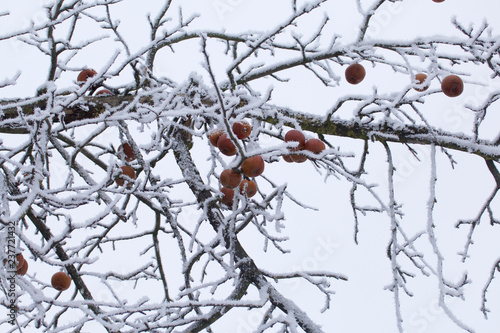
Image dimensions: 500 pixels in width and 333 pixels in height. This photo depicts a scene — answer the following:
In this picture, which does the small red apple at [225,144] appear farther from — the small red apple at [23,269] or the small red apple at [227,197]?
the small red apple at [23,269]

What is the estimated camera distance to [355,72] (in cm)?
302

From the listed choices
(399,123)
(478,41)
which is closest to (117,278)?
(399,123)

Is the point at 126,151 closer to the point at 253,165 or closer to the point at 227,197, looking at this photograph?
Answer: the point at 227,197

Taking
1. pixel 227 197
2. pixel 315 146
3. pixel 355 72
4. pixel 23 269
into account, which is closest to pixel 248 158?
pixel 315 146

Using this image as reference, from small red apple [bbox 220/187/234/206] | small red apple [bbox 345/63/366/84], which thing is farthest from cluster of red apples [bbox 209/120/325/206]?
small red apple [bbox 345/63/366/84]

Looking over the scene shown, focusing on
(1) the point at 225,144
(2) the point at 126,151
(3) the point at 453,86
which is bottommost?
(3) the point at 453,86

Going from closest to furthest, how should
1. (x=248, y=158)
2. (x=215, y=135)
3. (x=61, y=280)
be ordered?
(x=248, y=158)
(x=215, y=135)
(x=61, y=280)

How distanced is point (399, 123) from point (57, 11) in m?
2.21

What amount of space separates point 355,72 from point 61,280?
2570 mm

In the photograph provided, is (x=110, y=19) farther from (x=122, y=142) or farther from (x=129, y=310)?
(x=129, y=310)

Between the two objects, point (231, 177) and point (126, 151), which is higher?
point (126, 151)

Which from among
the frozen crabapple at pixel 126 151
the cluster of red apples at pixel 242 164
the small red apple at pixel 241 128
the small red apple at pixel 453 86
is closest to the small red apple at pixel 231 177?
the cluster of red apples at pixel 242 164

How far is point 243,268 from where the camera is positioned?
243 centimetres

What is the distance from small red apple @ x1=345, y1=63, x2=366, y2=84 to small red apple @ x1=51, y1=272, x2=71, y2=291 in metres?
2.49
